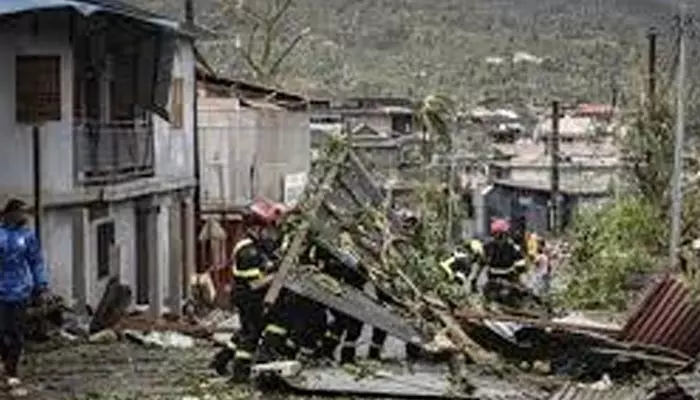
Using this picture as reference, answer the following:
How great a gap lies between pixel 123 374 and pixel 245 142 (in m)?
23.0

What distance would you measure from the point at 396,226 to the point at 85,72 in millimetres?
7981

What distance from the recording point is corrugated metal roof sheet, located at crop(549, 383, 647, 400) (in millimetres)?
11859

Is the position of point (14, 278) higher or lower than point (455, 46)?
lower

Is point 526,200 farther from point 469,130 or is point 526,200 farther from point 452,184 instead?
point 452,184

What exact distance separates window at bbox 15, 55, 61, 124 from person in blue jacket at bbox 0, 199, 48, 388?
6.88m

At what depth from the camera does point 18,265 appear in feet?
41.2

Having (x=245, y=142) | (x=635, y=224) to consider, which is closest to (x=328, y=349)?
(x=635, y=224)

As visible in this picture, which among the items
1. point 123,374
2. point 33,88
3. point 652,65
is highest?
point 652,65

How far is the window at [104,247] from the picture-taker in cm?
2348

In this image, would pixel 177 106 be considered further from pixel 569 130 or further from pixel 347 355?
pixel 569 130

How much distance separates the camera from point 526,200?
167ft

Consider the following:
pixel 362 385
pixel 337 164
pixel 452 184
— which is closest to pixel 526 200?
pixel 452 184

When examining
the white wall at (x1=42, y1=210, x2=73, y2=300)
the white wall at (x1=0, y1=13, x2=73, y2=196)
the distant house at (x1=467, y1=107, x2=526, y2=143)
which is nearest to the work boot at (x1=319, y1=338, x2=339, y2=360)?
the white wall at (x1=0, y1=13, x2=73, y2=196)

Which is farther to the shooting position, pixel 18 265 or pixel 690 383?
pixel 18 265
